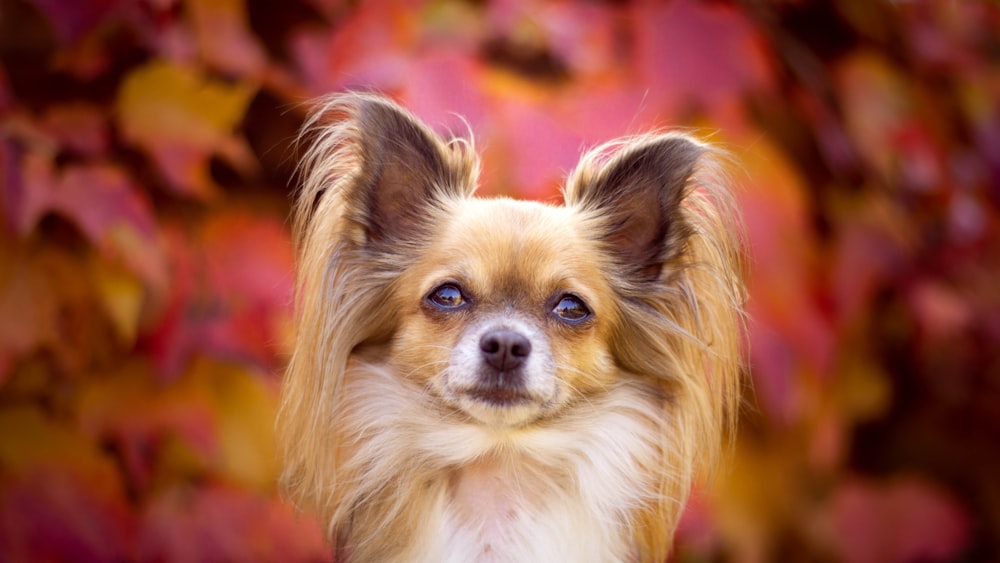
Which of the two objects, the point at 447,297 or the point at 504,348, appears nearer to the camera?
the point at 504,348

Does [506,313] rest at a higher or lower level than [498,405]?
higher

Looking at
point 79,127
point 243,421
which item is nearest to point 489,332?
point 243,421

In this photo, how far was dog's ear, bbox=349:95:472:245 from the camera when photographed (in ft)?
6.88

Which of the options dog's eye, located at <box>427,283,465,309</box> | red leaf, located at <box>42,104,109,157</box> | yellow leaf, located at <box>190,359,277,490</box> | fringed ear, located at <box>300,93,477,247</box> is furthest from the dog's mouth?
red leaf, located at <box>42,104,109,157</box>

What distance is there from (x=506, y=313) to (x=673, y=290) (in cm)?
42

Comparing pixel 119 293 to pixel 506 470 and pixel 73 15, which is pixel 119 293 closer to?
pixel 73 15

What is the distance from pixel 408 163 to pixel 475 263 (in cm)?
27

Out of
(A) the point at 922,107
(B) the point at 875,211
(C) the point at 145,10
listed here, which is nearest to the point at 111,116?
(C) the point at 145,10

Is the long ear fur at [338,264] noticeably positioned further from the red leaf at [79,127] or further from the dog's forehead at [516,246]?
the red leaf at [79,127]

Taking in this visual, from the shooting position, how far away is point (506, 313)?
2.10 meters

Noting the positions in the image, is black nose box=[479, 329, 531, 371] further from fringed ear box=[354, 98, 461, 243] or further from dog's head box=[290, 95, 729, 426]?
fringed ear box=[354, 98, 461, 243]

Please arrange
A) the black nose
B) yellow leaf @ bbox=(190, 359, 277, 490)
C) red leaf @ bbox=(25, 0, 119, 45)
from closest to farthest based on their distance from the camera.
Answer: the black nose < red leaf @ bbox=(25, 0, 119, 45) < yellow leaf @ bbox=(190, 359, 277, 490)

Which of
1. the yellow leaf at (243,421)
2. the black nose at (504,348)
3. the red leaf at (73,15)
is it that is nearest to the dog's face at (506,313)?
the black nose at (504,348)

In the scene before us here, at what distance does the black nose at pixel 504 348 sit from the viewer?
79.4 inches
